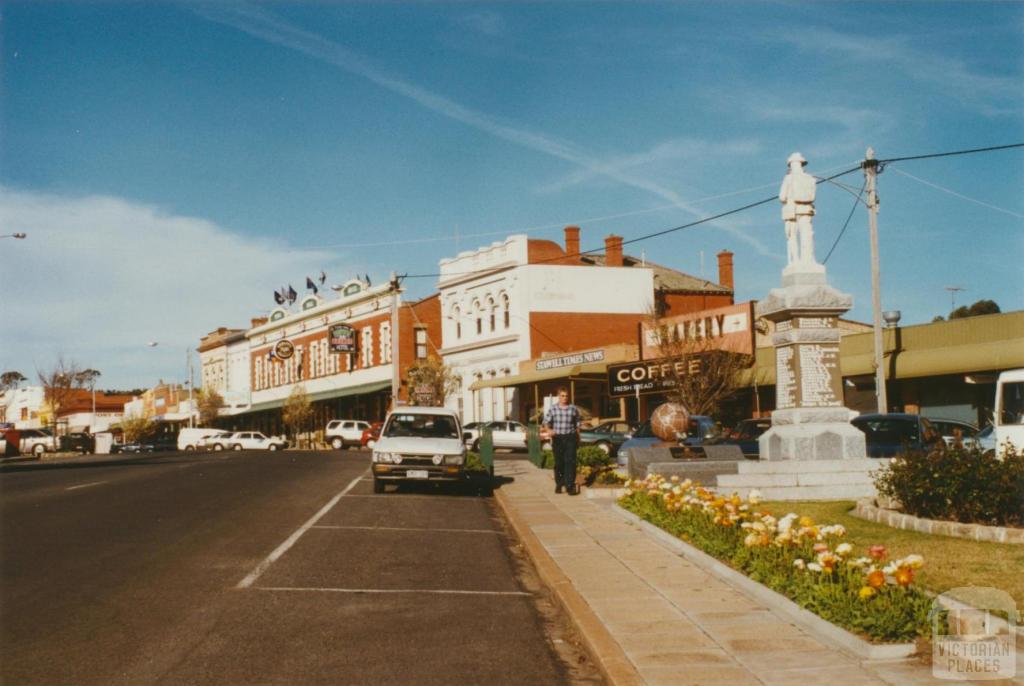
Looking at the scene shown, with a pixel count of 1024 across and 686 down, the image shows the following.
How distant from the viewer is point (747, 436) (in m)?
22.6

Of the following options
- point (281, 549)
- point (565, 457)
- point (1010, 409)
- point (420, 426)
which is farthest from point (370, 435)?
point (281, 549)

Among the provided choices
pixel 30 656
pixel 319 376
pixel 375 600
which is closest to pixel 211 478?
pixel 375 600

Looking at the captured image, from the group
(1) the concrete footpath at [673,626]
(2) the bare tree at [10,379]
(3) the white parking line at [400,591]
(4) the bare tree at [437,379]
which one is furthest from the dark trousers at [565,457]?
(2) the bare tree at [10,379]

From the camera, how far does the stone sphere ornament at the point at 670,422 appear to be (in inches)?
783

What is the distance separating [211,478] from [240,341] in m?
67.0

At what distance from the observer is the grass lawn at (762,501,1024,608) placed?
793 centimetres

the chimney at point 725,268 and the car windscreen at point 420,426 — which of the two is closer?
the car windscreen at point 420,426

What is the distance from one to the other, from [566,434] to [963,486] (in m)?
8.34

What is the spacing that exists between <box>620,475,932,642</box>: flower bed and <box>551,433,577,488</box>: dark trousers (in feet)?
19.1

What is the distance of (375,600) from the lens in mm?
8898

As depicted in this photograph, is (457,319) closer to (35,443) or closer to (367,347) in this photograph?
(367,347)

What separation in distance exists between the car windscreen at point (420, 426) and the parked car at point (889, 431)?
25.8ft

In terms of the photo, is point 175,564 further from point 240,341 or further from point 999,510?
point 240,341

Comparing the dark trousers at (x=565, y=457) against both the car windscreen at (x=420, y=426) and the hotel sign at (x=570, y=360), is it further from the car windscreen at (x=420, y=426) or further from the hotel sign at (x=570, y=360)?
the hotel sign at (x=570, y=360)
